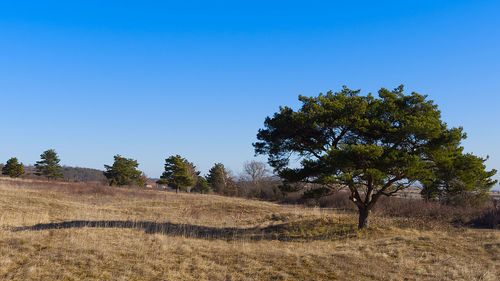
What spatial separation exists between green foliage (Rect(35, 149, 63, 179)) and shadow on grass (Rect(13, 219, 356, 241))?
2161 inches

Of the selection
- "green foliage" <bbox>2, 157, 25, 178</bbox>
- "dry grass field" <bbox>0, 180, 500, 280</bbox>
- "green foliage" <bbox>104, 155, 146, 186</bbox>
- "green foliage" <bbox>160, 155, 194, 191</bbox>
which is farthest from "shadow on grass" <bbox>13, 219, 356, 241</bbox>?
"green foliage" <bbox>2, 157, 25, 178</bbox>

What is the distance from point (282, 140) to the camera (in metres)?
15.4

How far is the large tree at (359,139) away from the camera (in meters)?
12.7

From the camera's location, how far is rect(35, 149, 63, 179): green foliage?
6316 centimetres

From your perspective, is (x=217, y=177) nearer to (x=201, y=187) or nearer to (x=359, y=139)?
(x=201, y=187)

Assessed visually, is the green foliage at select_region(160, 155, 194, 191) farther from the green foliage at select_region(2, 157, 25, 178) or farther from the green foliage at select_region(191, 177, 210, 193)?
the green foliage at select_region(2, 157, 25, 178)

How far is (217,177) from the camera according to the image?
68438 mm

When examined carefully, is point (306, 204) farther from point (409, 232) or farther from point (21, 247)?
point (21, 247)

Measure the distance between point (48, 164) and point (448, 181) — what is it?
6999 centimetres

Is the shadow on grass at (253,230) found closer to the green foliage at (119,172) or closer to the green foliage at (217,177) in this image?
the green foliage at (119,172)

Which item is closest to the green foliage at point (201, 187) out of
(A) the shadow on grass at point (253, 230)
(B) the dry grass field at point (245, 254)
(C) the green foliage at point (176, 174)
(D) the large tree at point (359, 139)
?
(C) the green foliage at point (176, 174)

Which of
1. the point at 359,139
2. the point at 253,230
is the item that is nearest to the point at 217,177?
the point at 253,230

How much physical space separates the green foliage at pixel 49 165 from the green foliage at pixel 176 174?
2610 centimetres

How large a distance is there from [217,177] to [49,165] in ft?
110
